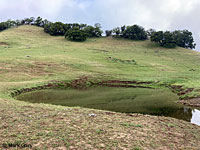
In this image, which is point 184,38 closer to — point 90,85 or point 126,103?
point 90,85

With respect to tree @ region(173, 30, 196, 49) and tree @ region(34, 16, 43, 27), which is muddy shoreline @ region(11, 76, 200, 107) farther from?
tree @ region(34, 16, 43, 27)

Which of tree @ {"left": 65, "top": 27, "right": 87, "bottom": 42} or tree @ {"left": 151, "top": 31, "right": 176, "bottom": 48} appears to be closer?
tree @ {"left": 151, "top": 31, "right": 176, "bottom": 48}

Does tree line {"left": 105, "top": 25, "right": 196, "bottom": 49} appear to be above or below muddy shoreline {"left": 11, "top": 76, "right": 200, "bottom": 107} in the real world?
above

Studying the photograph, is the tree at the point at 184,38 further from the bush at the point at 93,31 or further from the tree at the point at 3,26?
the tree at the point at 3,26

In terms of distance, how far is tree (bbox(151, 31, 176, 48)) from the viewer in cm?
8849

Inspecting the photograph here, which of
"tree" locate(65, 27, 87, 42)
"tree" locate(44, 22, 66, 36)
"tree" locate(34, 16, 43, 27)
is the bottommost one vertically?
"tree" locate(65, 27, 87, 42)

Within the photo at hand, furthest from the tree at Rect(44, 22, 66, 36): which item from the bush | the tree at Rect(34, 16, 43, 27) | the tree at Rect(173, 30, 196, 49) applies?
the tree at Rect(173, 30, 196, 49)

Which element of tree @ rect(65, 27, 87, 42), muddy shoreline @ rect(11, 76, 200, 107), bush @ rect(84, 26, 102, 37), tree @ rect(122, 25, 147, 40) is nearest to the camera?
→ muddy shoreline @ rect(11, 76, 200, 107)

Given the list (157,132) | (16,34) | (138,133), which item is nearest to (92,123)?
(138,133)

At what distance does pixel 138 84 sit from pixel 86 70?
15256 mm

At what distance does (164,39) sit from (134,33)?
17073 millimetres

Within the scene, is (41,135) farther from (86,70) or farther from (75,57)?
(75,57)

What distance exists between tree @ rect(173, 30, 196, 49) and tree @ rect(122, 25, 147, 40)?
15.9 metres

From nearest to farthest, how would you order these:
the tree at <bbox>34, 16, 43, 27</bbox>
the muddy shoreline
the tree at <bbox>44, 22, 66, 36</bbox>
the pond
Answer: the pond
the muddy shoreline
the tree at <bbox>44, 22, 66, 36</bbox>
the tree at <bbox>34, 16, 43, 27</bbox>
